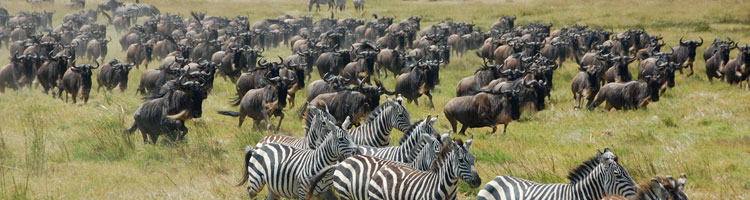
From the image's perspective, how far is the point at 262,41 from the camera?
36.3 meters

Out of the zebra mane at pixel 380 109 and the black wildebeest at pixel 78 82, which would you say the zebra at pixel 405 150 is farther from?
the black wildebeest at pixel 78 82

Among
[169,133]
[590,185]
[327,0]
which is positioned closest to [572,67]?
[169,133]

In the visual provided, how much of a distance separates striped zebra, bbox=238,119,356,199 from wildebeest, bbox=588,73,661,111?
1146 cm

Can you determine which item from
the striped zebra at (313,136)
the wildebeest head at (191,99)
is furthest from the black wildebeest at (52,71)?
the striped zebra at (313,136)

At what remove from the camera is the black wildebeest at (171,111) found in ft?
41.5

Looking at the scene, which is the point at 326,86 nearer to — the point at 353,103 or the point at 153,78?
the point at 353,103

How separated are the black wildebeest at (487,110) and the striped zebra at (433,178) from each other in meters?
7.71

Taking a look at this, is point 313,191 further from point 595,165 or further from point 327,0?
point 327,0

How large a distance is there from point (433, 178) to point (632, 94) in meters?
12.3

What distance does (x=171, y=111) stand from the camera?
42.1 feet

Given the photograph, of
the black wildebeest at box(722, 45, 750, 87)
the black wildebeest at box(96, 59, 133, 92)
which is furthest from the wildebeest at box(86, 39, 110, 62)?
the black wildebeest at box(722, 45, 750, 87)

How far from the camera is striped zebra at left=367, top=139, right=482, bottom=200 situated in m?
6.20

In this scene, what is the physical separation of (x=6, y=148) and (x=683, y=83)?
1901cm

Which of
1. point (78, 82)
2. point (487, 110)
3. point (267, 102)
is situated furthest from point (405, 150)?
point (78, 82)
